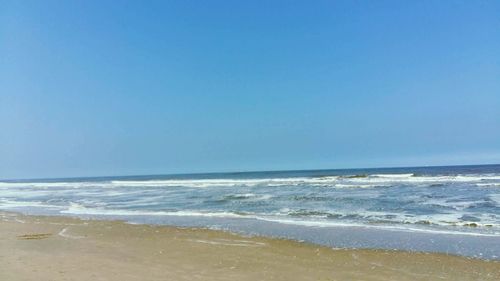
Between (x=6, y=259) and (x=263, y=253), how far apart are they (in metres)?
5.09

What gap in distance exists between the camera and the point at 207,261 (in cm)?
891

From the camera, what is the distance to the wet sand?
7570mm

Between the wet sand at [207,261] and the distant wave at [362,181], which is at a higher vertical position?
the distant wave at [362,181]

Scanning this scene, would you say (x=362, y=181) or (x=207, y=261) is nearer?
(x=207, y=261)

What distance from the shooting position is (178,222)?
52.5 feet

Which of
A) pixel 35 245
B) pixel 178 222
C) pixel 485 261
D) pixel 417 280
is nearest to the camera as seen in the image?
pixel 417 280

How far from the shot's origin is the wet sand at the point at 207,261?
7.57 meters

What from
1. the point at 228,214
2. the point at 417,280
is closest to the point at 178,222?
the point at 228,214

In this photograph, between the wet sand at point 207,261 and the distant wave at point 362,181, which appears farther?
the distant wave at point 362,181

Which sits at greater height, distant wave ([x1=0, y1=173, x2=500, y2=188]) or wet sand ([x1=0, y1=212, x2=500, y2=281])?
distant wave ([x1=0, y1=173, x2=500, y2=188])

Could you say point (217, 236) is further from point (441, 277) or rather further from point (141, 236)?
point (441, 277)

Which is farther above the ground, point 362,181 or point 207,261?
point 362,181

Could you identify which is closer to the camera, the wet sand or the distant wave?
the wet sand

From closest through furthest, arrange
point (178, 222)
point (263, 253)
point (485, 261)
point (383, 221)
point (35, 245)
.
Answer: point (485, 261) → point (263, 253) → point (35, 245) → point (383, 221) → point (178, 222)
